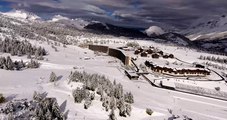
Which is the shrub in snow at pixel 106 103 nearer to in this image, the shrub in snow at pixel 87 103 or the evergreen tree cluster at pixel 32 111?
the shrub in snow at pixel 87 103

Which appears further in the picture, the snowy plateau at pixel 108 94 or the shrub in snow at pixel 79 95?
the shrub in snow at pixel 79 95

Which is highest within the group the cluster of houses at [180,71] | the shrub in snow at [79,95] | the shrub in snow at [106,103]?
the shrub in snow at [79,95]

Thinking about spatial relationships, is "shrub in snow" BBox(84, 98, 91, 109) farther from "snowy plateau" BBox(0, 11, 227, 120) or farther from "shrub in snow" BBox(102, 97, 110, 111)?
"shrub in snow" BBox(102, 97, 110, 111)

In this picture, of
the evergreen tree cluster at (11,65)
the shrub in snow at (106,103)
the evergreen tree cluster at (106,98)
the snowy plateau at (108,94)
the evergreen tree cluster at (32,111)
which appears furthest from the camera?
the evergreen tree cluster at (11,65)

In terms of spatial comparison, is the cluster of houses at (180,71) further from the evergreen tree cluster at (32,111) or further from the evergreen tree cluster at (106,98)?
the evergreen tree cluster at (32,111)

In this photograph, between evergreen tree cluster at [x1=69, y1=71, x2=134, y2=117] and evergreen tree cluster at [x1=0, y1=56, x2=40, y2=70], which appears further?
evergreen tree cluster at [x1=0, y1=56, x2=40, y2=70]

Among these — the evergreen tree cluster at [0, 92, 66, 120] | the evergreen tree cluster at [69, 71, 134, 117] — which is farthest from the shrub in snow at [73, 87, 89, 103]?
the evergreen tree cluster at [0, 92, 66, 120]

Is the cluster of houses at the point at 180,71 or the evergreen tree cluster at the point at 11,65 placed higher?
the evergreen tree cluster at the point at 11,65

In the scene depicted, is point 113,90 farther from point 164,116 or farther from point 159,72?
point 159,72

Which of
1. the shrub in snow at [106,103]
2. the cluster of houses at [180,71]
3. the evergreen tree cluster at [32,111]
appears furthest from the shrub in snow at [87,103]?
the cluster of houses at [180,71]

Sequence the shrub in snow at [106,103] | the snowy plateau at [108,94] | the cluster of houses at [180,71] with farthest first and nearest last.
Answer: the cluster of houses at [180,71]
the shrub in snow at [106,103]
the snowy plateau at [108,94]
